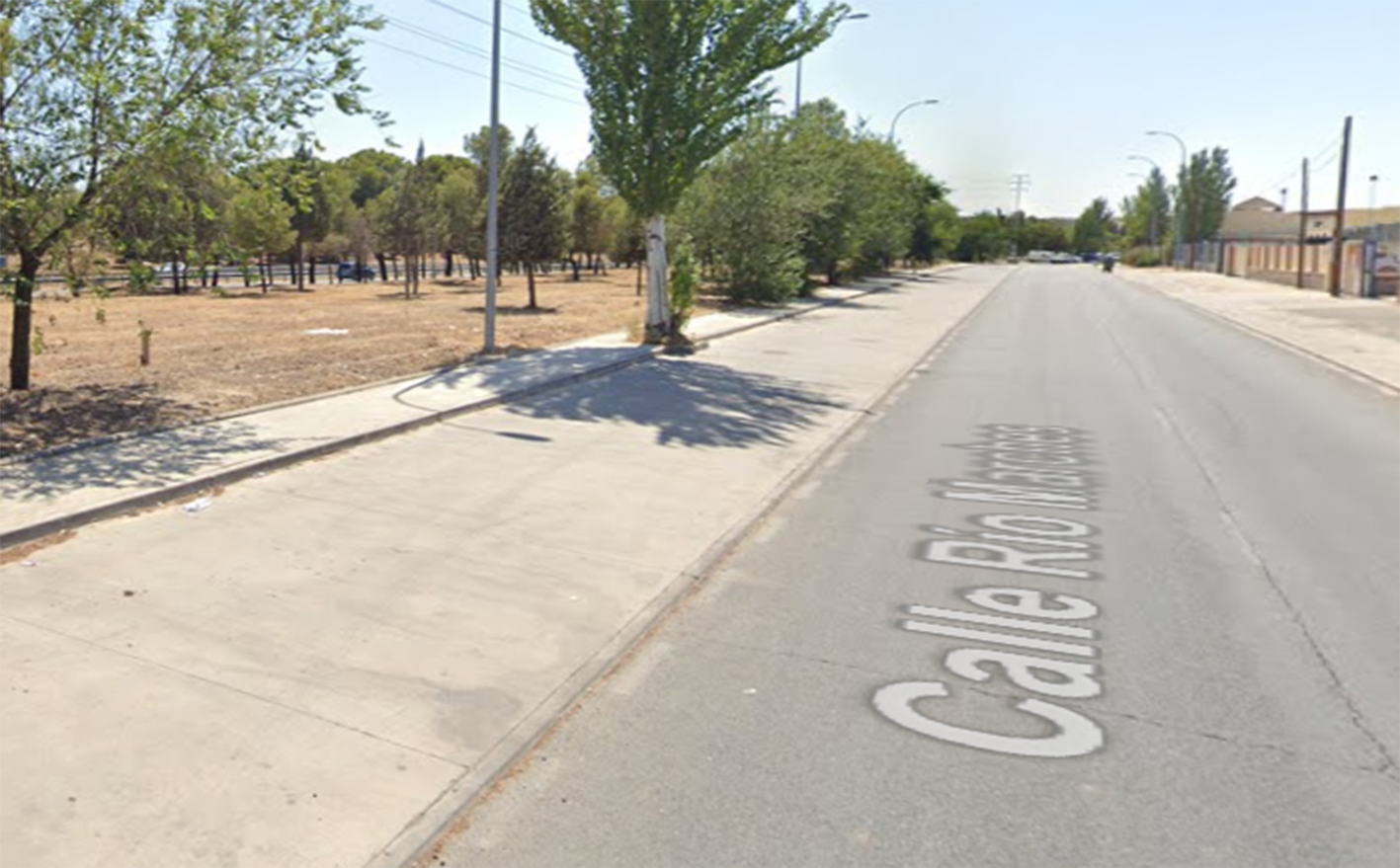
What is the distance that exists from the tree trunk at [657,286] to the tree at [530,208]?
34.2 feet

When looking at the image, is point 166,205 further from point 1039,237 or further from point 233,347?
point 1039,237

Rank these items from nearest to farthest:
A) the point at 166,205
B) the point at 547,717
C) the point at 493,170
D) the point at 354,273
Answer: the point at 547,717, the point at 166,205, the point at 493,170, the point at 354,273

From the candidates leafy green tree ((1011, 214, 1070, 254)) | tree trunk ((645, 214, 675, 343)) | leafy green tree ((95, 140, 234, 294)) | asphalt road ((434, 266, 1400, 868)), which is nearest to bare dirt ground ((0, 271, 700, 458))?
leafy green tree ((95, 140, 234, 294))

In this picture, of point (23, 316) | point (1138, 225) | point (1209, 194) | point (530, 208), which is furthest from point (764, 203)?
point (1138, 225)

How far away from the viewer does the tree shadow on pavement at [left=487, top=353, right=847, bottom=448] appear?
11.4 m

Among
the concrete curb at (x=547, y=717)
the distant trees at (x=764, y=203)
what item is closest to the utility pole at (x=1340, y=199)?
the distant trees at (x=764, y=203)

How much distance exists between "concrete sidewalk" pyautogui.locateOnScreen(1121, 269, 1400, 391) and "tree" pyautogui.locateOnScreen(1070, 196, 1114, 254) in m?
101

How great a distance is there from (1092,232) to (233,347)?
147m

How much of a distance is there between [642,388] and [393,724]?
10.3m

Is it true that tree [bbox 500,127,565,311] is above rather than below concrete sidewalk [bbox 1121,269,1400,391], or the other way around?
above

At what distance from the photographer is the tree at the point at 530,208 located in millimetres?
29078

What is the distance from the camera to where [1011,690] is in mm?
4766

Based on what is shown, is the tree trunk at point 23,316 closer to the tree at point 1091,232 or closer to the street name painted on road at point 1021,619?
the street name painted on road at point 1021,619

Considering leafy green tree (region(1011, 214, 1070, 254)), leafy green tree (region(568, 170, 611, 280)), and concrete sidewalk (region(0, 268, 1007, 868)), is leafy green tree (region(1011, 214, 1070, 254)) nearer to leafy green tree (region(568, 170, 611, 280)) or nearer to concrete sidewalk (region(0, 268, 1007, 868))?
leafy green tree (region(568, 170, 611, 280))
